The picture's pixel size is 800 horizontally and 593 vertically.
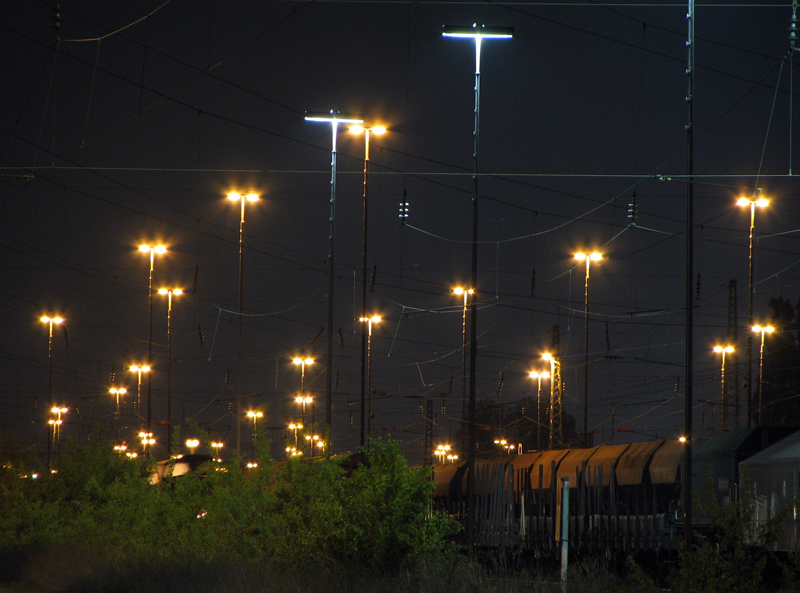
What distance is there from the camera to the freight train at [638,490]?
25.4 metres

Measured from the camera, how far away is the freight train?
1000 inches

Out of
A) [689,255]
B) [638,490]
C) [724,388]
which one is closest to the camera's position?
[689,255]

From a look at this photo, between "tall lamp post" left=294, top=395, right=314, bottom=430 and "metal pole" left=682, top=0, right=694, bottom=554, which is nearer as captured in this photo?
"metal pole" left=682, top=0, right=694, bottom=554

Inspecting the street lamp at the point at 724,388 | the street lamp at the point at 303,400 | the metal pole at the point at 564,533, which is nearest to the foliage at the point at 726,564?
the metal pole at the point at 564,533

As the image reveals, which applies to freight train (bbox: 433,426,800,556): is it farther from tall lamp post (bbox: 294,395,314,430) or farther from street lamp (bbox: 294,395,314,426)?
street lamp (bbox: 294,395,314,426)

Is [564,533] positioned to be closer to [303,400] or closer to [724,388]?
[724,388]

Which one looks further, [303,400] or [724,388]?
[303,400]

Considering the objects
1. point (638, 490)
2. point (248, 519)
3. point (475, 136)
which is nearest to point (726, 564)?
point (248, 519)

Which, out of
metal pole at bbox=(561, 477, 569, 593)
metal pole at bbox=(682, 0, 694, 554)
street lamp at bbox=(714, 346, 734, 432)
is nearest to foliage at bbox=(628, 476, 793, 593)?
metal pole at bbox=(561, 477, 569, 593)

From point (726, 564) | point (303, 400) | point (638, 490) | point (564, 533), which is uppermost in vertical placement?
point (303, 400)

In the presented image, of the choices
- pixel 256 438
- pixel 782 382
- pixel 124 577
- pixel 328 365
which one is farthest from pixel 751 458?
pixel 782 382

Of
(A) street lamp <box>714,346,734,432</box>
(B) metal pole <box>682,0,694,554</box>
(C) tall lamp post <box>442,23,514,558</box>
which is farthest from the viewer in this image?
(A) street lamp <box>714,346,734,432</box>

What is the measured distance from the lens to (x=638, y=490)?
31.4 meters

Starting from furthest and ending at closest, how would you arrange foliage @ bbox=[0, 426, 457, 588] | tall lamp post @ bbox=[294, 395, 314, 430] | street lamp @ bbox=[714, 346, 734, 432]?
tall lamp post @ bbox=[294, 395, 314, 430] < street lamp @ bbox=[714, 346, 734, 432] < foliage @ bbox=[0, 426, 457, 588]
